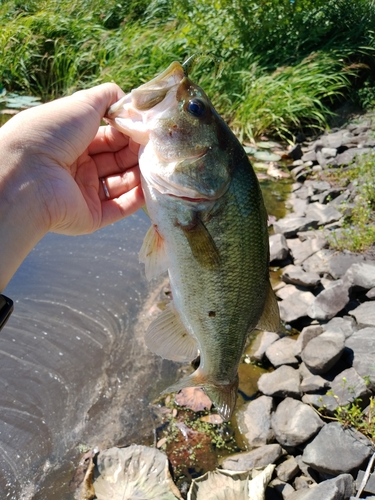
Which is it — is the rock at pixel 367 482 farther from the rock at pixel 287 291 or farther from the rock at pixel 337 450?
the rock at pixel 287 291

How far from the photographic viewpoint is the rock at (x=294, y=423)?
359 centimetres

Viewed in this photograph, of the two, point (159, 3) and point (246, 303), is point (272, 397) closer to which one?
point (246, 303)

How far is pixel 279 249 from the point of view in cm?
598

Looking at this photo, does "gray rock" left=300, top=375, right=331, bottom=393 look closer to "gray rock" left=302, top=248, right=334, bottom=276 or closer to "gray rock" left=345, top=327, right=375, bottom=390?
"gray rock" left=345, top=327, right=375, bottom=390

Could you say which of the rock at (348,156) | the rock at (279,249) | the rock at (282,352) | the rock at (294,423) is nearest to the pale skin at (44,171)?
the rock at (294,423)

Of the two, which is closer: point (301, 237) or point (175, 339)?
point (175, 339)

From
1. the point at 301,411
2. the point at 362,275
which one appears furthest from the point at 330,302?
the point at 301,411

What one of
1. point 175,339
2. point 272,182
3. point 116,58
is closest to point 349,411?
point 175,339

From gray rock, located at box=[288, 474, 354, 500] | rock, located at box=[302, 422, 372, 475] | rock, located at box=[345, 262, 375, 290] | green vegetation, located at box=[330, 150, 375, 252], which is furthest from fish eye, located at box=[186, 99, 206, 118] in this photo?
green vegetation, located at box=[330, 150, 375, 252]

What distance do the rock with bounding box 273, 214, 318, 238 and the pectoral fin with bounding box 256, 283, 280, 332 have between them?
4321 millimetres

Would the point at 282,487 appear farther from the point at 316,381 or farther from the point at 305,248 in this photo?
the point at 305,248

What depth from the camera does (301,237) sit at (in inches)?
250

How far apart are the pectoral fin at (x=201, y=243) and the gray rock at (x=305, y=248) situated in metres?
3.96

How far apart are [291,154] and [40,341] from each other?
623 cm
